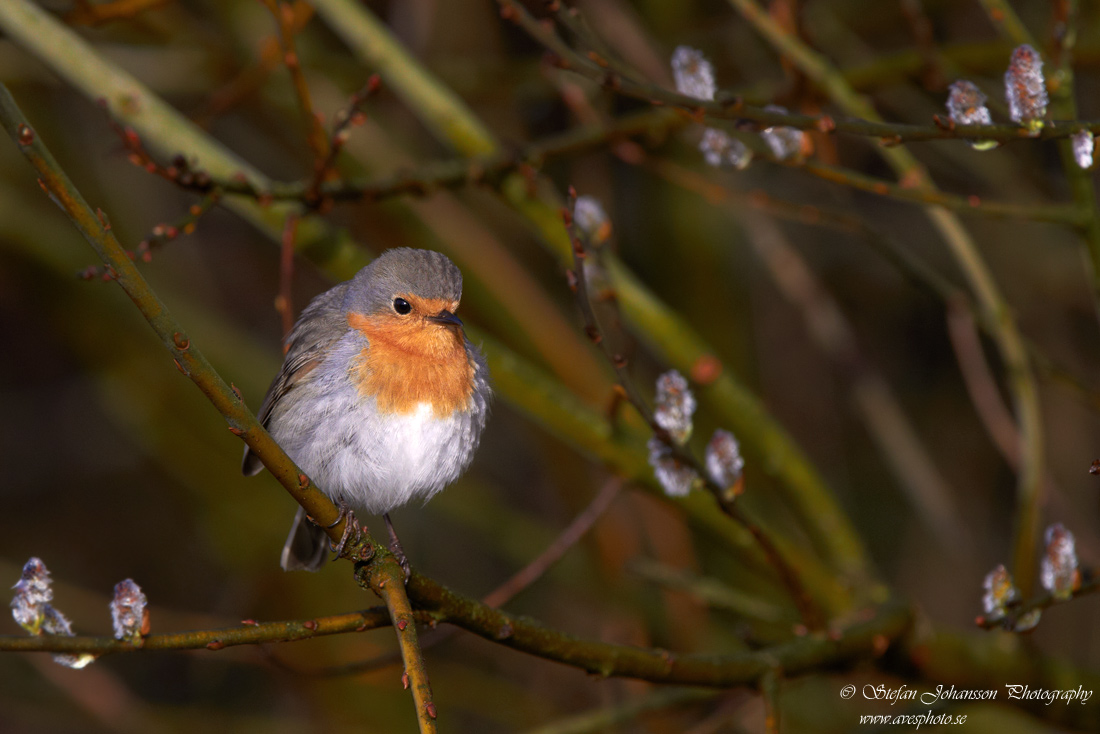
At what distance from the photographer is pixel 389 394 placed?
9.82ft

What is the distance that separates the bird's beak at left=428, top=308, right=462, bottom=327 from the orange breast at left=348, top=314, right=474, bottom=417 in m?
0.04

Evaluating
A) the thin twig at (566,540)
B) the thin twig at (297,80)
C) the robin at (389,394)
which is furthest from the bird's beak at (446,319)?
the thin twig at (566,540)

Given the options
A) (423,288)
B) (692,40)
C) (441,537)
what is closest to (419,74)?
(423,288)

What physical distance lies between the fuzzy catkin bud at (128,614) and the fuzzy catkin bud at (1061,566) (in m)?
1.90

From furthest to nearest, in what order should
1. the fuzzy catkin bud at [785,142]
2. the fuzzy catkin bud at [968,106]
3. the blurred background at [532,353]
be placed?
1. the blurred background at [532,353]
2. the fuzzy catkin bud at [785,142]
3. the fuzzy catkin bud at [968,106]

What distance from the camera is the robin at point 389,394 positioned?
2.98m

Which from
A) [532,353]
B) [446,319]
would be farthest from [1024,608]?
[532,353]

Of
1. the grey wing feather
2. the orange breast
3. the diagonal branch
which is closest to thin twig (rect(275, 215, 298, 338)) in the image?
the grey wing feather

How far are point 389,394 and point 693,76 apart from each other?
4.08 feet

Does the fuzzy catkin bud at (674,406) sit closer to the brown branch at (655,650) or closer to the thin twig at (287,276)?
the brown branch at (655,650)

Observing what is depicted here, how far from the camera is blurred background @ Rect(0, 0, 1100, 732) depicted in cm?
441

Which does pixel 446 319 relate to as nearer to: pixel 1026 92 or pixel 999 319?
pixel 1026 92

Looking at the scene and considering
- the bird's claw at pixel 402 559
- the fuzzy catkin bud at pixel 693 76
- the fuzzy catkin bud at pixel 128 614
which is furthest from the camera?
the fuzzy catkin bud at pixel 693 76

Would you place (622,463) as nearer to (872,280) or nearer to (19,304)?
(872,280)
